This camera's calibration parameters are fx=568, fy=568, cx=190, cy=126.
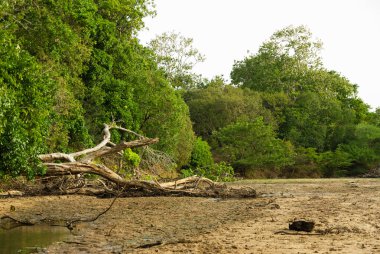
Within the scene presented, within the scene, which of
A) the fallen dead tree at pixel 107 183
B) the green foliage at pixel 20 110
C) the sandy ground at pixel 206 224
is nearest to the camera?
the sandy ground at pixel 206 224

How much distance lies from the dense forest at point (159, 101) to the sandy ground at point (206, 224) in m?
2.19

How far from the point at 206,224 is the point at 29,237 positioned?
3837 mm

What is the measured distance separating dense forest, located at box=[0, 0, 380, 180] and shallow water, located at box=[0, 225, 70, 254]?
2979 mm

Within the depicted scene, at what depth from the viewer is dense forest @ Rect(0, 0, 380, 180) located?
1628 centimetres

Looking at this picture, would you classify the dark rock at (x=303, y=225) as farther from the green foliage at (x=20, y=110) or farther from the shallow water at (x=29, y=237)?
the green foliage at (x=20, y=110)

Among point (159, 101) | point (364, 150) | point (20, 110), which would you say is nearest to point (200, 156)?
point (159, 101)

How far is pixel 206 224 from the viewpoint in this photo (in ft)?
41.4

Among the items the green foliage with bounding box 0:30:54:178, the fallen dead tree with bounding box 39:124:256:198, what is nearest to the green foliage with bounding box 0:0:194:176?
the green foliage with bounding box 0:30:54:178

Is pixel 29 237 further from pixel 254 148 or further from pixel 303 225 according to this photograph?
pixel 254 148

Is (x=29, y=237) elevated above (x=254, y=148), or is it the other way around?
(x=254, y=148)

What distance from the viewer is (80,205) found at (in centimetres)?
1684

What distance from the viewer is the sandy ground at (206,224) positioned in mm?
9281

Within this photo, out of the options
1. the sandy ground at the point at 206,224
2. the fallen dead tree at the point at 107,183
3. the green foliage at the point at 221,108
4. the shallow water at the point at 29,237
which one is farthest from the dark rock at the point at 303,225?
the green foliage at the point at 221,108

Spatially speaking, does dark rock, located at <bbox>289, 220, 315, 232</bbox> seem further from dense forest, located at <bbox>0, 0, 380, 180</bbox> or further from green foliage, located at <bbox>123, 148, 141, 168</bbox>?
green foliage, located at <bbox>123, 148, 141, 168</bbox>
